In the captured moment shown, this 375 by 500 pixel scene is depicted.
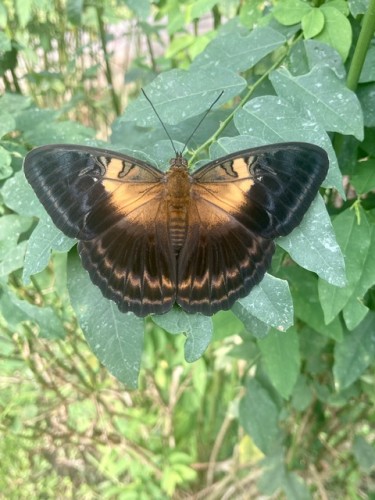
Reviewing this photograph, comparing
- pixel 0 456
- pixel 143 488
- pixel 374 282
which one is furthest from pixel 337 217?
pixel 0 456

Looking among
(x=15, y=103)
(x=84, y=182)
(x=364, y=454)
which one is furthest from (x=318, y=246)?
(x=364, y=454)

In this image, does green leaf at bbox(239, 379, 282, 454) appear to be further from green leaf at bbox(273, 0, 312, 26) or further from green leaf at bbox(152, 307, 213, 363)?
green leaf at bbox(273, 0, 312, 26)

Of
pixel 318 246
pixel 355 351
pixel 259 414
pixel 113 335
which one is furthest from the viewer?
pixel 259 414

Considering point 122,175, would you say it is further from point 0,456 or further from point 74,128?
point 0,456

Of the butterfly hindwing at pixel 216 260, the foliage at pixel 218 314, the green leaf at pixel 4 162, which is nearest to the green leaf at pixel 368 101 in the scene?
the foliage at pixel 218 314

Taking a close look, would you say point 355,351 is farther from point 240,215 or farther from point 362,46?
point 362,46

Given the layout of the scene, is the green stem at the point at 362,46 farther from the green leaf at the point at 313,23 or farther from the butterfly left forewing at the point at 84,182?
the butterfly left forewing at the point at 84,182
